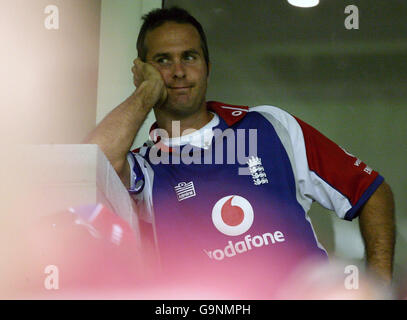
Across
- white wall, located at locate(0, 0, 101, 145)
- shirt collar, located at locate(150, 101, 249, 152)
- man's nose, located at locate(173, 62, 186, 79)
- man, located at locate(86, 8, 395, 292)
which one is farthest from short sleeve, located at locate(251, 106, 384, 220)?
white wall, located at locate(0, 0, 101, 145)

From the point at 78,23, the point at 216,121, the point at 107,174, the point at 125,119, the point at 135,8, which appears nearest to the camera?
the point at 107,174

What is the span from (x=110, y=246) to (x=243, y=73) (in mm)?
1256

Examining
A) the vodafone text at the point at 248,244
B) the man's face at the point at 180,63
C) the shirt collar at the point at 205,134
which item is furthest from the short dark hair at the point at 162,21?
the vodafone text at the point at 248,244

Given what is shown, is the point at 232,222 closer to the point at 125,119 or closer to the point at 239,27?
the point at 125,119

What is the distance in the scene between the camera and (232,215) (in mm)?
1199

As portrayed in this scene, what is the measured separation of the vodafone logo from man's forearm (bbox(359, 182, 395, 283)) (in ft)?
0.73

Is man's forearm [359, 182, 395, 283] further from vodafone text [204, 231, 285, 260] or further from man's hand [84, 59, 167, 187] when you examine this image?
man's hand [84, 59, 167, 187]

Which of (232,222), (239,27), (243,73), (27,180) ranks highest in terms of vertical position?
(239,27)

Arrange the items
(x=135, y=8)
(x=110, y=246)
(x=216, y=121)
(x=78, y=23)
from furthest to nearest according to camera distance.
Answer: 1. (x=135, y=8)
2. (x=78, y=23)
3. (x=216, y=121)
4. (x=110, y=246)

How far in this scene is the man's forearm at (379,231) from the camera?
116 cm

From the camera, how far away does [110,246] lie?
2.05ft

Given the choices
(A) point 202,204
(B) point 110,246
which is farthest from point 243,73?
(B) point 110,246

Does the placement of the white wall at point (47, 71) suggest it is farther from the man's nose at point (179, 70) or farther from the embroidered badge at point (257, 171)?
the embroidered badge at point (257, 171)
